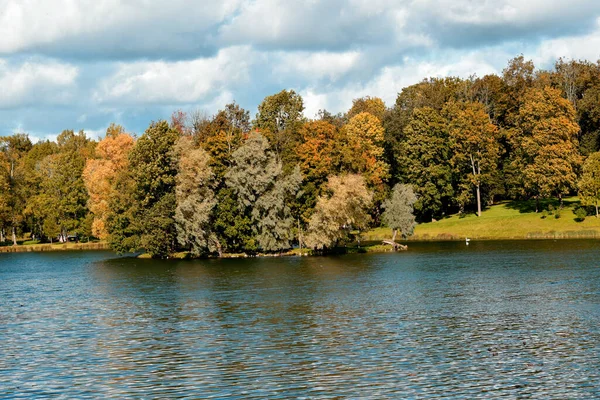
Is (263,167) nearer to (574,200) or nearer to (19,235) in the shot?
(574,200)

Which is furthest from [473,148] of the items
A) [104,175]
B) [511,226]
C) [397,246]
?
[104,175]

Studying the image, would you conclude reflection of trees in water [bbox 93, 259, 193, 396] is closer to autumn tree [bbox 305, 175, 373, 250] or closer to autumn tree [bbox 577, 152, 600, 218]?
autumn tree [bbox 305, 175, 373, 250]

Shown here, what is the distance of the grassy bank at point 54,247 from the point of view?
16036 centimetres

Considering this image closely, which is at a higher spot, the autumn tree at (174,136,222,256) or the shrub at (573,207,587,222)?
the autumn tree at (174,136,222,256)

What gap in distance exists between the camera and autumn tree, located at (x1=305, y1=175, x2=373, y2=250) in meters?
106

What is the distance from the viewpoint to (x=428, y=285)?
6981cm

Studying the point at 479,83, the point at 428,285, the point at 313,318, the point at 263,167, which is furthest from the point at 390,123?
the point at 313,318

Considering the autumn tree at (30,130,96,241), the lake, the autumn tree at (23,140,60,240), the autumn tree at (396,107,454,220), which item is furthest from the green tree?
the autumn tree at (23,140,60,240)

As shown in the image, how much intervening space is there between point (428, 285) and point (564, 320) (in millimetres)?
22756

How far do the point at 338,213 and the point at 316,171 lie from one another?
1767cm

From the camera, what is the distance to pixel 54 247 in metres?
163

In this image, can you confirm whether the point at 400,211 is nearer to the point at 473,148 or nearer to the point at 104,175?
the point at 473,148

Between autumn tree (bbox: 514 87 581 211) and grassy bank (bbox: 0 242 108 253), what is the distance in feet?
315

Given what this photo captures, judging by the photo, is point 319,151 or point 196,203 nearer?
point 196,203
